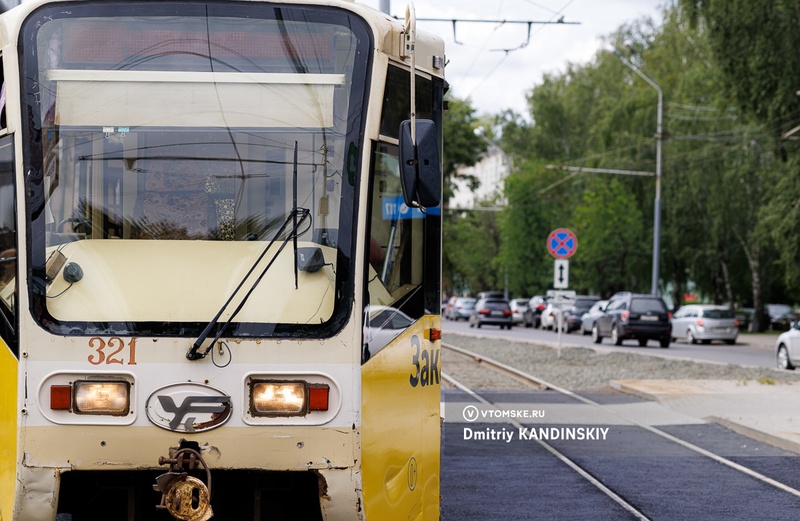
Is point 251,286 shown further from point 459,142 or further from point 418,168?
point 459,142

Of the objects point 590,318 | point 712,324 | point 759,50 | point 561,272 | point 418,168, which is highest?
point 759,50

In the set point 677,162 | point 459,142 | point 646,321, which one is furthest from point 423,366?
point 677,162

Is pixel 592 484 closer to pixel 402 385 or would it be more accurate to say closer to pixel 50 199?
pixel 402 385

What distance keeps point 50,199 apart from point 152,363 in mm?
838

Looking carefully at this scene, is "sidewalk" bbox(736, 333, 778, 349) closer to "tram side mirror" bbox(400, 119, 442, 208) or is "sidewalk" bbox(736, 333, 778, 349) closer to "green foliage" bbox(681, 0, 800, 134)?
"green foliage" bbox(681, 0, 800, 134)

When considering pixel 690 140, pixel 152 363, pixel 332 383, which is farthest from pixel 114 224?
pixel 690 140

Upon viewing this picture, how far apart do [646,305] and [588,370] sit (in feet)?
42.8

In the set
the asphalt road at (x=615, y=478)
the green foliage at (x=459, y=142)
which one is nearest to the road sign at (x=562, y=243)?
the green foliage at (x=459, y=142)

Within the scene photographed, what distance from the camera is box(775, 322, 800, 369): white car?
82.5ft

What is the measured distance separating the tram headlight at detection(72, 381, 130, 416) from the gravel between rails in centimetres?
1526

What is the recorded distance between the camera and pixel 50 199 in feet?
17.5

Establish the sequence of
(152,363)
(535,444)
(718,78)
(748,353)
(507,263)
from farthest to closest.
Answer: (507,263) < (718,78) < (748,353) < (535,444) < (152,363)

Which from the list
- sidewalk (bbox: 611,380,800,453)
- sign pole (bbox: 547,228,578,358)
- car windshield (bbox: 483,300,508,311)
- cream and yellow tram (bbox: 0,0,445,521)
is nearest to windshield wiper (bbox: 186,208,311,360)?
cream and yellow tram (bbox: 0,0,445,521)

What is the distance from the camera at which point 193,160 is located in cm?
540
